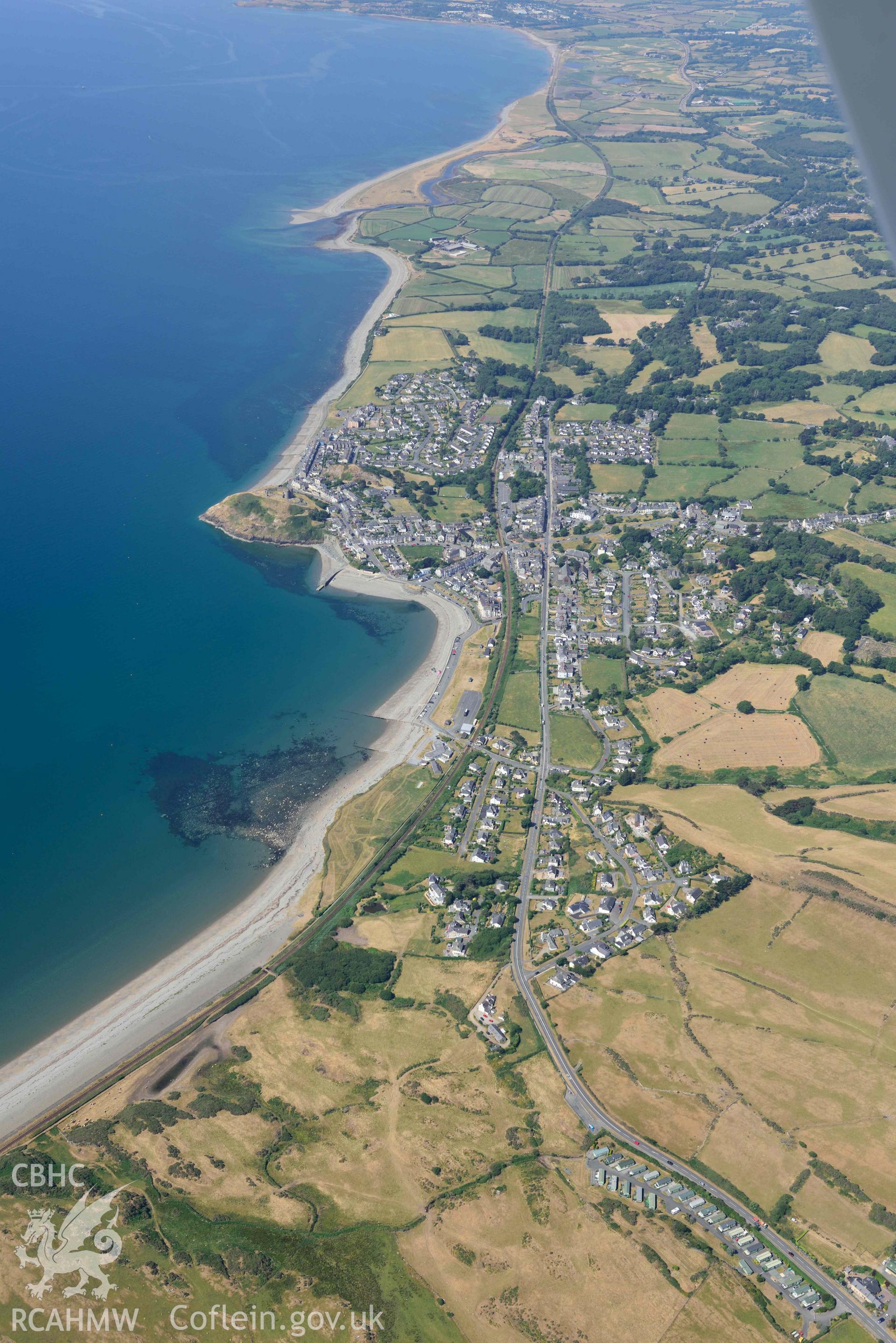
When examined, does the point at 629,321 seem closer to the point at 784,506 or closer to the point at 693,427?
the point at 693,427

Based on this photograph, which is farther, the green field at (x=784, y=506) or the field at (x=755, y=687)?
the green field at (x=784, y=506)

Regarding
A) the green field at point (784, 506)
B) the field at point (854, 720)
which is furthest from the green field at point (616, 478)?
the field at point (854, 720)

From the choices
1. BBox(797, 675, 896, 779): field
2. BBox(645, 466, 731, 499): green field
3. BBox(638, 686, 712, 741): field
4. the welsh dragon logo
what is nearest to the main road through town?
BBox(638, 686, 712, 741): field

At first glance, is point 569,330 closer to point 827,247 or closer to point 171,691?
point 827,247

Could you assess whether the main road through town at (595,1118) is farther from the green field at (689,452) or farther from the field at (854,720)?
the green field at (689,452)

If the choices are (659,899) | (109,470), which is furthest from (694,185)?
(659,899)

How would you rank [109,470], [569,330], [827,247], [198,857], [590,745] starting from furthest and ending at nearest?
[827,247], [569,330], [109,470], [590,745], [198,857]
